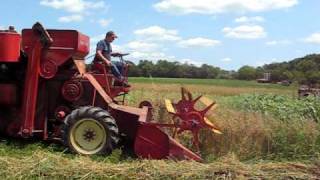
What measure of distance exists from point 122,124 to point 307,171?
147 inches

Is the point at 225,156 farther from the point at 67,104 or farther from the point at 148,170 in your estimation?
the point at 67,104

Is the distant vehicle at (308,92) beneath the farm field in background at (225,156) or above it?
above

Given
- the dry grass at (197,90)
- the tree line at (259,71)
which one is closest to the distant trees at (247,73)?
the tree line at (259,71)

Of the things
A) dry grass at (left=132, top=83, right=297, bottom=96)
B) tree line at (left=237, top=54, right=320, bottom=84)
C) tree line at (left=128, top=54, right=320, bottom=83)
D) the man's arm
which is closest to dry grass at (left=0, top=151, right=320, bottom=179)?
the man's arm

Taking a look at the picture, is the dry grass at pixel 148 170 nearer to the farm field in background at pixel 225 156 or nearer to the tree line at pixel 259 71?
the farm field in background at pixel 225 156

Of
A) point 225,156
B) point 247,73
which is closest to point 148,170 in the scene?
point 225,156

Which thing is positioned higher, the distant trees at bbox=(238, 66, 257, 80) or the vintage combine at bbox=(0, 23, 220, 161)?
the distant trees at bbox=(238, 66, 257, 80)

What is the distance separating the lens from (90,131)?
9.32 meters

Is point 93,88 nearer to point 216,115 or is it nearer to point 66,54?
point 66,54

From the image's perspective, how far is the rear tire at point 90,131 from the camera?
30.0ft

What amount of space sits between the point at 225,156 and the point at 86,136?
8.11 feet

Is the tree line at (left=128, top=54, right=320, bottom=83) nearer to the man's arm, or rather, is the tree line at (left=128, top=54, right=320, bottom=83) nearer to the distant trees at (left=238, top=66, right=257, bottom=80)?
the distant trees at (left=238, top=66, right=257, bottom=80)

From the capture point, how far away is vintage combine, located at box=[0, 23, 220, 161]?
922cm

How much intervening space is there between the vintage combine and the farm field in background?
0.34 meters
